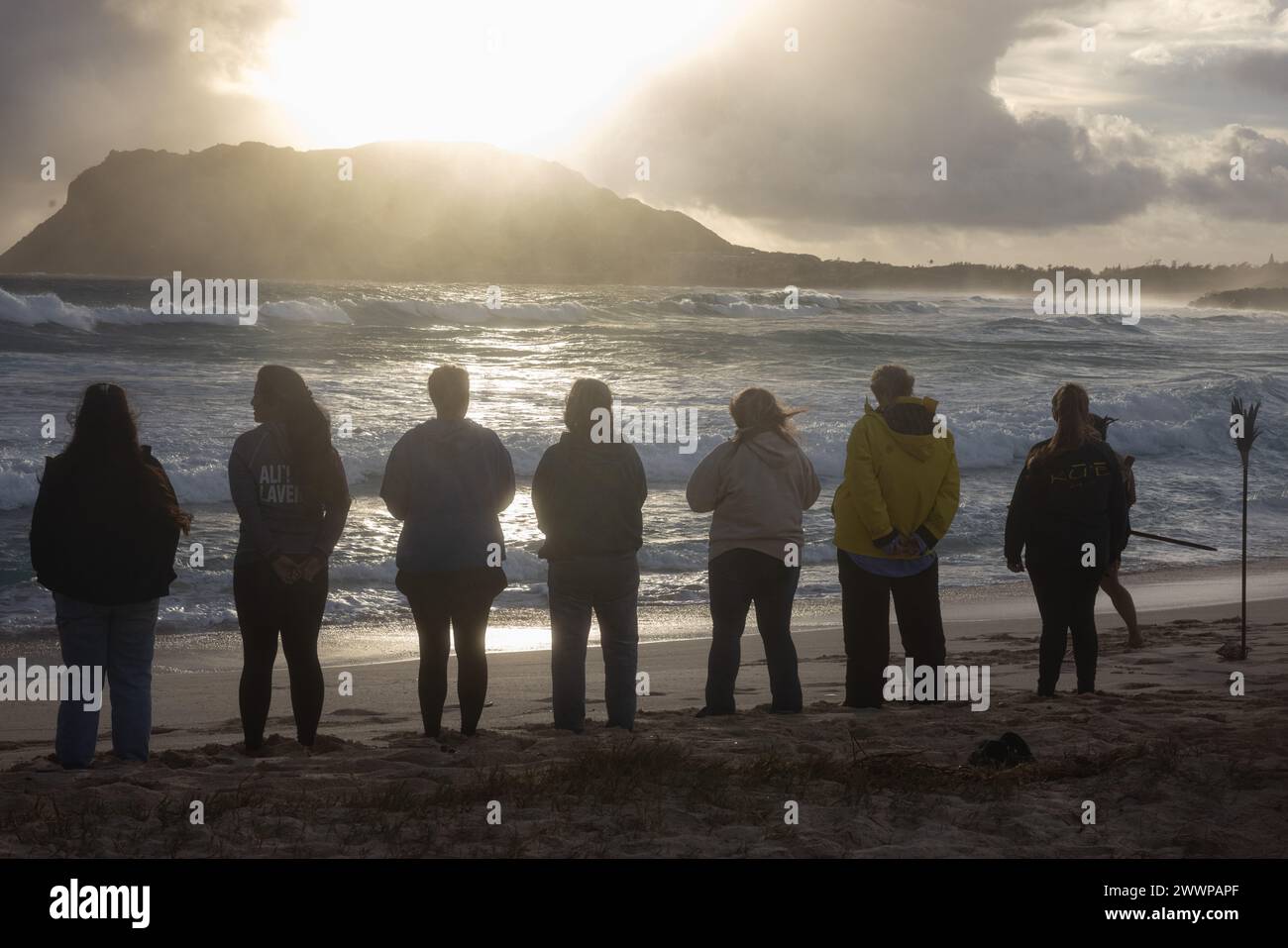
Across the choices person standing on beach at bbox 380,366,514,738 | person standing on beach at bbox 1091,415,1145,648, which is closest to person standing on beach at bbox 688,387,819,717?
person standing on beach at bbox 380,366,514,738

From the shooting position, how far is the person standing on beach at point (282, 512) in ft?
16.8

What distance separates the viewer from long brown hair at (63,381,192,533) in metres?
4.89

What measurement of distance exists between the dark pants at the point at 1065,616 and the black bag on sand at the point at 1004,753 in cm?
146

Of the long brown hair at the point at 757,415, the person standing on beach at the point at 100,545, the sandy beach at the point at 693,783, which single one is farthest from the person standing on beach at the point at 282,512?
the long brown hair at the point at 757,415

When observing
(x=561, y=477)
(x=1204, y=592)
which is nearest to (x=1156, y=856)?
(x=561, y=477)

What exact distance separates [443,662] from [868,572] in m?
2.10

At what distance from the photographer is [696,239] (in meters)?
97.4

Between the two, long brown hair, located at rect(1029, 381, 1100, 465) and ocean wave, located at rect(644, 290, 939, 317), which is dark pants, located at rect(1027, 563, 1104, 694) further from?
ocean wave, located at rect(644, 290, 939, 317)

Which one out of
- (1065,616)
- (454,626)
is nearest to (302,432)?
(454,626)

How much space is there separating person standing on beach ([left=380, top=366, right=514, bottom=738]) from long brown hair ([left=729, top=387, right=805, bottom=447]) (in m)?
1.19

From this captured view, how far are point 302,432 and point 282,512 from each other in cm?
34

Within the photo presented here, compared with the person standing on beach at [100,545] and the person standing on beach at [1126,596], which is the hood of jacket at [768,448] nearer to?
the person standing on beach at [100,545]

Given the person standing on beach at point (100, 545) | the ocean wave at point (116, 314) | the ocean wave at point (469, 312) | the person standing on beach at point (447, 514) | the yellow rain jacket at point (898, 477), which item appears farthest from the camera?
the ocean wave at point (469, 312)
